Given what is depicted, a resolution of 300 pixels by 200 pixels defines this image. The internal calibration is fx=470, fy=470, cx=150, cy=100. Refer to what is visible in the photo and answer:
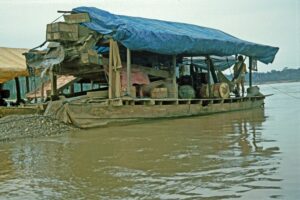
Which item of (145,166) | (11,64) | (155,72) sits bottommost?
(145,166)

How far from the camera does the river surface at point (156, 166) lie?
5.21 m

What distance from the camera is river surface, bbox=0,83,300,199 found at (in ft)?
17.1

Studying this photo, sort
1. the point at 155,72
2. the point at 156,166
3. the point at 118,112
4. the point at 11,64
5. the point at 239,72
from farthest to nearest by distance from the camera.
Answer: the point at 239,72 < the point at 11,64 < the point at 155,72 < the point at 118,112 < the point at 156,166

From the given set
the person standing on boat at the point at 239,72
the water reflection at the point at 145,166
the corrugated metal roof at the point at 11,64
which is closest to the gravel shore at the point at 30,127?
the water reflection at the point at 145,166

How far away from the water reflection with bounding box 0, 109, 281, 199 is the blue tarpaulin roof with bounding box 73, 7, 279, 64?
420 centimetres

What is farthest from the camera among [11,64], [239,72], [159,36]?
[239,72]

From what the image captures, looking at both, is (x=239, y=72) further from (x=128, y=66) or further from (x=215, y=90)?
(x=128, y=66)

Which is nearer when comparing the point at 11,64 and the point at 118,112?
the point at 118,112

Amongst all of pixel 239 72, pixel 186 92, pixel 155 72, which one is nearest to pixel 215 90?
pixel 186 92

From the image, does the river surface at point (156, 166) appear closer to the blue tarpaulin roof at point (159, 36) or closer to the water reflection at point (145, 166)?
the water reflection at point (145, 166)

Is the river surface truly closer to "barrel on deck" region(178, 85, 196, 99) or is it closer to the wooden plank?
the wooden plank

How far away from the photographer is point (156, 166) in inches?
268

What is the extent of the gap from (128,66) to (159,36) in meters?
1.64

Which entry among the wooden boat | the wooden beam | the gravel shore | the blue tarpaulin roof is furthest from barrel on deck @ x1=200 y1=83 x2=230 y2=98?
the gravel shore
